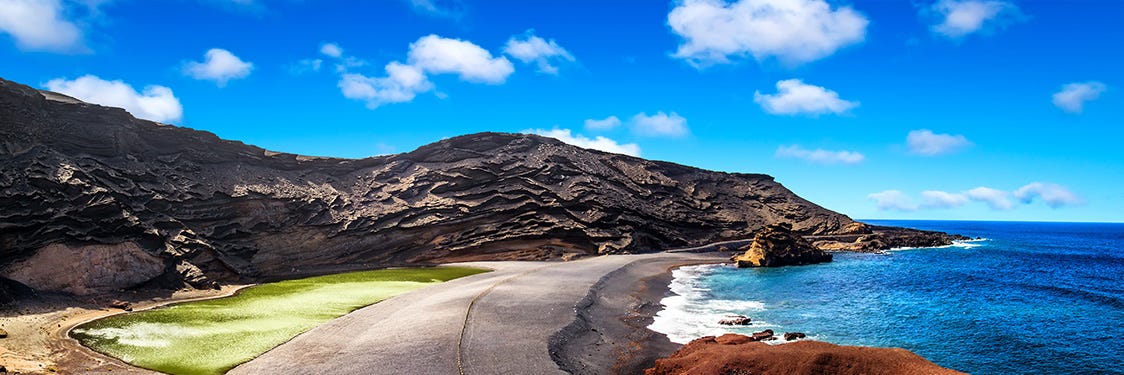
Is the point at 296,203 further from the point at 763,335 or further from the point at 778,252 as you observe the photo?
the point at 778,252

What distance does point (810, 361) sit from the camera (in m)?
13.9

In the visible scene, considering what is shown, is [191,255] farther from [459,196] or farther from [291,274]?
[459,196]

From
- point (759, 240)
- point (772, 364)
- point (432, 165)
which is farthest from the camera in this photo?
point (432, 165)

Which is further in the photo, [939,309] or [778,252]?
[778,252]

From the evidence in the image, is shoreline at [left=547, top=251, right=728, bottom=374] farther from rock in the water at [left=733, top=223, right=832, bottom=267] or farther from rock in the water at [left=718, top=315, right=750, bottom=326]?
rock in the water at [left=733, top=223, right=832, bottom=267]

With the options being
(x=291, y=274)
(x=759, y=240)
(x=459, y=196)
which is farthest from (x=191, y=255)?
(x=759, y=240)

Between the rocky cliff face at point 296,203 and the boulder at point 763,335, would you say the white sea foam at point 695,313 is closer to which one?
the boulder at point 763,335

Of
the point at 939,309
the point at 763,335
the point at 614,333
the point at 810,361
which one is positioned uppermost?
the point at 810,361

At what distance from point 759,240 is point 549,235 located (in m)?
22.9

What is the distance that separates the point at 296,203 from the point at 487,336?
41.5m

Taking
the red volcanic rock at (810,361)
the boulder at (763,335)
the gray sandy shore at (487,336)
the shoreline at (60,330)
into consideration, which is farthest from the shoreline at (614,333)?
the shoreline at (60,330)

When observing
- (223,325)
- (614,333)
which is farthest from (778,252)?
(223,325)

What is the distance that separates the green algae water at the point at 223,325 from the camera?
20.3 meters

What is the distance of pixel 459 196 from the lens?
64688mm
